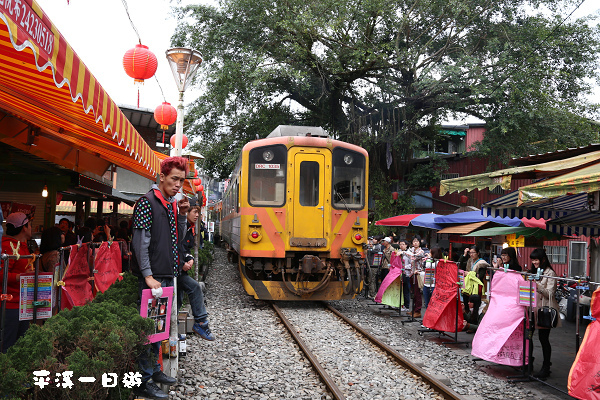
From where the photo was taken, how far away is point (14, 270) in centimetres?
418

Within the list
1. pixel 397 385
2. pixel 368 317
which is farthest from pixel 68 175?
pixel 397 385

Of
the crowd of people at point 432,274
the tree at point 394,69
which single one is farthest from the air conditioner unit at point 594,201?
the tree at point 394,69

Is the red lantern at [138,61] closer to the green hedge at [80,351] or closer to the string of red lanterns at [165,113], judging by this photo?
→ the string of red lanterns at [165,113]

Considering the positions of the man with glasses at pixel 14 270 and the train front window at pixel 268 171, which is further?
the train front window at pixel 268 171

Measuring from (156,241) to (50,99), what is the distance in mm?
1365

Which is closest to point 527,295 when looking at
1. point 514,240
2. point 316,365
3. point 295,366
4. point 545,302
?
point 545,302

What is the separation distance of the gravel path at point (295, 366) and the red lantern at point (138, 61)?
396 cm

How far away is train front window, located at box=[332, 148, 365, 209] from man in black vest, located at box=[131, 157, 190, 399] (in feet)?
19.5

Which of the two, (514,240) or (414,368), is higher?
(514,240)

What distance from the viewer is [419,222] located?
13.9 m

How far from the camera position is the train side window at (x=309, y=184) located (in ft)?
31.6

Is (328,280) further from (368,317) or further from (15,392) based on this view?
(15,392)

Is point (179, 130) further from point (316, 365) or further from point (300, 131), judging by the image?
point (316, 365)

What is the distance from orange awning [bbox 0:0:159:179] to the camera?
229 cm
